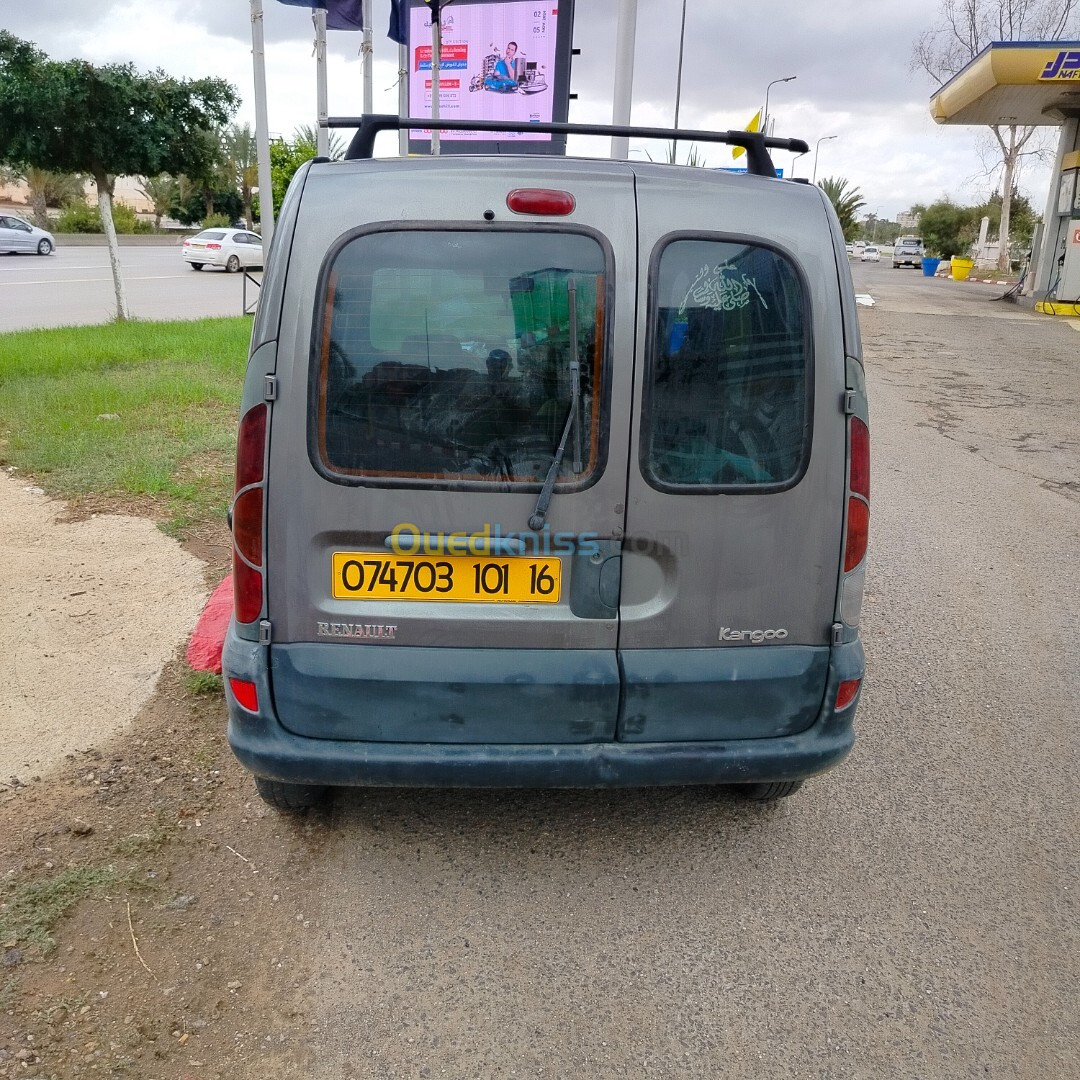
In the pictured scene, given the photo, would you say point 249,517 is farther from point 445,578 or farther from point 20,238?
point 20,238

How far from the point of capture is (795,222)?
9.50ft

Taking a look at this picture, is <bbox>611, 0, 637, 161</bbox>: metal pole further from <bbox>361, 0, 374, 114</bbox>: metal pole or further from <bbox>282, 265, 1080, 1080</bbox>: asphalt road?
<bbox>282, 265, 1080, 1080</bbox>: asphalt road

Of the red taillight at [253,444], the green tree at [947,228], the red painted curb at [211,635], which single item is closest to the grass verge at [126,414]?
the red painted curb at [211,635]

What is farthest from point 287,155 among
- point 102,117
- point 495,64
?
point 495,64

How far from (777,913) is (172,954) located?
5.99ft

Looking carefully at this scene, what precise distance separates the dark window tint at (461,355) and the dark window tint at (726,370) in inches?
7.6

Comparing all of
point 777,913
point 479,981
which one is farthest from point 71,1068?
point 777,913

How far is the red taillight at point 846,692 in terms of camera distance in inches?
122

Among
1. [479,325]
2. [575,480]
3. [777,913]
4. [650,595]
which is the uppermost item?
→ [479,325]

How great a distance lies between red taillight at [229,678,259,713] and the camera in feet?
9.70

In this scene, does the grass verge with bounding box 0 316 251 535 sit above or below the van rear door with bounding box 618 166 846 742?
below

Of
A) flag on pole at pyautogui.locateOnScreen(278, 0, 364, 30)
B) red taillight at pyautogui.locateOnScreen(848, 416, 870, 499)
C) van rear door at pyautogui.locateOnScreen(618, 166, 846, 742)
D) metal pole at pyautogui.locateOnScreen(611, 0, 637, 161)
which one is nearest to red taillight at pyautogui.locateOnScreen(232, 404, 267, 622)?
van rear door at pyautogui.locateOnScreen(618, 166, 846, 742)

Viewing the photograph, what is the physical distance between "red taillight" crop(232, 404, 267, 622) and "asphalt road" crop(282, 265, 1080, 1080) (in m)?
0.98

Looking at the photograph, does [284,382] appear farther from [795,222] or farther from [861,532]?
[861,532]
